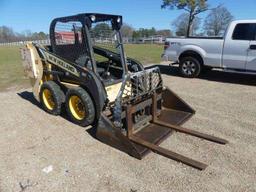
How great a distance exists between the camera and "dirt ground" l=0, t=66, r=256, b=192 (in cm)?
328

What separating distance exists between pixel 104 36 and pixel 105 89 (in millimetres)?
1259

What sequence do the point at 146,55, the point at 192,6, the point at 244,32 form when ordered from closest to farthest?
the point at 244,32
the point at 146,55
the point at 192,6

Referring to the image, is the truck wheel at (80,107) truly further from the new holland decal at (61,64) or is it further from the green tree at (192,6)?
the green tree at (192,6)

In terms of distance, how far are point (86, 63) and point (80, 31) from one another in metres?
0.59

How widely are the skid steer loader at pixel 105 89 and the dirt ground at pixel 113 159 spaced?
202mm

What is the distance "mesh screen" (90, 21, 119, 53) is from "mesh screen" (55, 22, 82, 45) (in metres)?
0.27

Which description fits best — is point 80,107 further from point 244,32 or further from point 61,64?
point 244,32

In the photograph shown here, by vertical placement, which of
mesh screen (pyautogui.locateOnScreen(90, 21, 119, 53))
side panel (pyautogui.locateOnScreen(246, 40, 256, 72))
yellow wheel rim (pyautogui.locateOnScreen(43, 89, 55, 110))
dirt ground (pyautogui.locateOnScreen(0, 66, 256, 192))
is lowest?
dirt ground (pyautogui.locateOnScreen(0, 66, 256, 192))

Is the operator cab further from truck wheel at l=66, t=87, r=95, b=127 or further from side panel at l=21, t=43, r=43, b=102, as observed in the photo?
side panel at l=21, t=43, r=43, b=102

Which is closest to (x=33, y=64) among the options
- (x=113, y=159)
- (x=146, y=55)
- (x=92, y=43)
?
(x=92, y=43)

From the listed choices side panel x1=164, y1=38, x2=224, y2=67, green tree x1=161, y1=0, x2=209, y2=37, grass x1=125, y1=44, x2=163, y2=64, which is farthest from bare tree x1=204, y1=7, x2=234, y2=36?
side panel x1=164, y1=38, x2=224, y2=67

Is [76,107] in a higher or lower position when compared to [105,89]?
lower

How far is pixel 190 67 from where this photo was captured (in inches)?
369

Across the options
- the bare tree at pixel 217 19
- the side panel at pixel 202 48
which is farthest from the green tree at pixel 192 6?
the side panel at pixel 202 48
